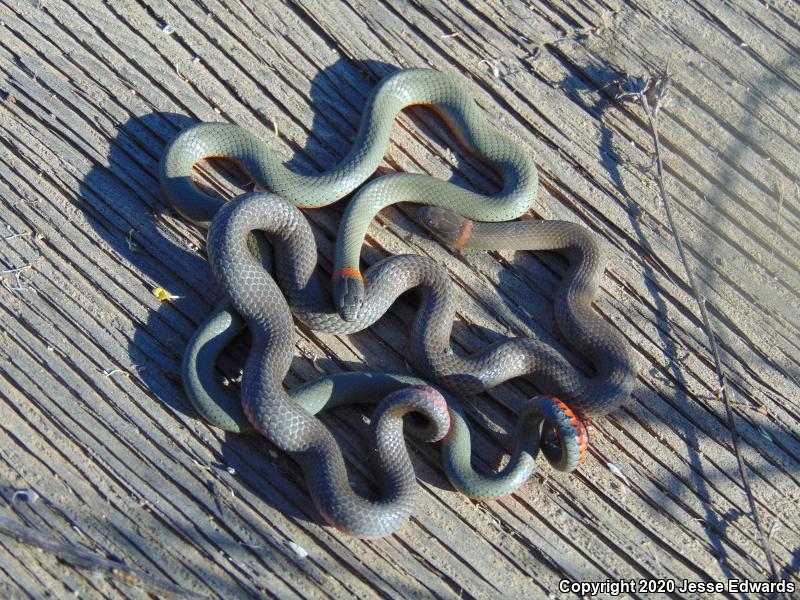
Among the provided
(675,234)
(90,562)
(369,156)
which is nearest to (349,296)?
(369,156)

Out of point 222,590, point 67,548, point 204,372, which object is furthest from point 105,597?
point 204,372

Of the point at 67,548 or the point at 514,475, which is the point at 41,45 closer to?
the point at 67,548

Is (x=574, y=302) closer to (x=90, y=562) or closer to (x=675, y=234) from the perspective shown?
(x=675, y=234)

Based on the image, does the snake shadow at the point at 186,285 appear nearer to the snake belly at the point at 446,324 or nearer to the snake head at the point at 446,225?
the snake belly at the point at 446,324

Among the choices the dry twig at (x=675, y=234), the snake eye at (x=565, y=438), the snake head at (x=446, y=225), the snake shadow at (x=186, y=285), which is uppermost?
the dry twig at (x=675, y=234)

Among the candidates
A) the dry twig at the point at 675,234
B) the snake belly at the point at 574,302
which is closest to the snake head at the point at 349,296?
the snake belly at the point at 574,302

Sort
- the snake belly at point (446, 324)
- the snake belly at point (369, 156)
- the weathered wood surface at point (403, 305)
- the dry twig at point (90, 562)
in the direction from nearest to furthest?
the dry twig at point (90, 562)
the weathered wood surface at point (403, 305)
the snake belly at point (446, 324)
the snake belly at point (369, 156)

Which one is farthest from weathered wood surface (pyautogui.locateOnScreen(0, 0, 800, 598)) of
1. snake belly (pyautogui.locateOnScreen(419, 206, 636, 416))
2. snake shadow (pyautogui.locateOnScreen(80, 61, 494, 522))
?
snake belly (pyautogui.locateOnScreen(419, 206, 636, 416))
